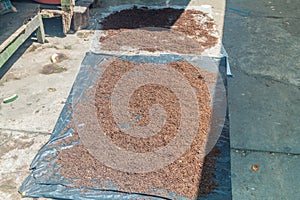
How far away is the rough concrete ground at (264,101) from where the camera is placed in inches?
130

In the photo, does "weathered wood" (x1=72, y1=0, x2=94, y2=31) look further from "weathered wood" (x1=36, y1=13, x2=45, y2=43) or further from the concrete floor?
"weathered wood" (x1=36, y1=13, x2=45, y2=43)

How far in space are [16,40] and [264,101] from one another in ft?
12.0

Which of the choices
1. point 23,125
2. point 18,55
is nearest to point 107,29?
point 18,55

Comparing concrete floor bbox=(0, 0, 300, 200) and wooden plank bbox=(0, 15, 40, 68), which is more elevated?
wooden plank bbox=(0, 15, 40, 68)

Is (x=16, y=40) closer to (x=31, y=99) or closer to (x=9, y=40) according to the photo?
(x=9, y=40)

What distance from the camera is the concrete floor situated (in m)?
3.34

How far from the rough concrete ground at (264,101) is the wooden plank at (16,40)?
3159mm

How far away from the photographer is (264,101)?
14.3 feet

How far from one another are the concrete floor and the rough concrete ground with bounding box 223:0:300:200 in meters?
0.01

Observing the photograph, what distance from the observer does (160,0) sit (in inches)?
289

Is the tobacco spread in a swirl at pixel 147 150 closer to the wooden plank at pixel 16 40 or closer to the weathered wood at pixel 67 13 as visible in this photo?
the wooden plank at pixel 16 40

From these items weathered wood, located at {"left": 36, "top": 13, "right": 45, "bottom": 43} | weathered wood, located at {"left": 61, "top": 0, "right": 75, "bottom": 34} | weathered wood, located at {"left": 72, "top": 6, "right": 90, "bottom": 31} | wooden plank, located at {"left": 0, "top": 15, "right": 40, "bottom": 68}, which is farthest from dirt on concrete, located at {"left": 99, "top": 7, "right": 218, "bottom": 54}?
wooden plank, located at {"left": 0, "top": 15, "right": 40, "bottom": 68}

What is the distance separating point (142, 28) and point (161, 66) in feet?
4.88

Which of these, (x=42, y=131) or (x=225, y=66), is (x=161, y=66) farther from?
(x=42, y=131)
